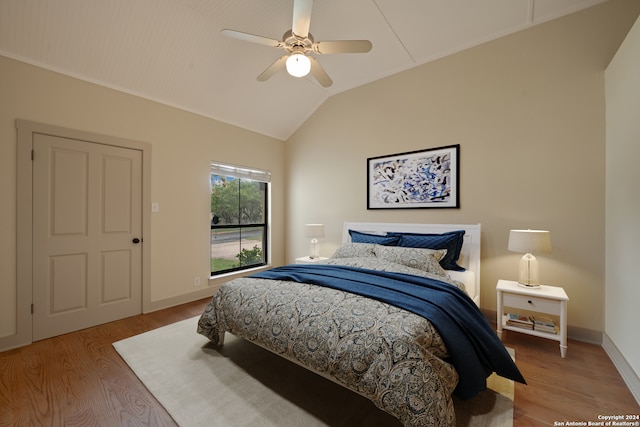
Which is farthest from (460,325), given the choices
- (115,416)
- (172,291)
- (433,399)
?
(172,291)

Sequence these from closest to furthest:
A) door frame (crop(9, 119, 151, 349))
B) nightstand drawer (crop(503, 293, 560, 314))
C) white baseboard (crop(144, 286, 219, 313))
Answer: nightstand drawer (crop(503, 293, 560, 314))
door frame (crop(9, 119, 151, 349))
white baseboard (crop(144, 286, 219, 313))

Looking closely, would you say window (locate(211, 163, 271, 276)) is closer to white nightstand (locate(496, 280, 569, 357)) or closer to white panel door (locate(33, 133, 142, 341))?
white panel door (locate(33, 133, 142, 341))

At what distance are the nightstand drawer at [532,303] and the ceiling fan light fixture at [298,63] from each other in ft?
9.15

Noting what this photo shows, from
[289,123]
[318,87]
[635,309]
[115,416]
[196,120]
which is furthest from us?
[289,123]

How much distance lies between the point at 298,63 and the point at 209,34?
4.49 feet

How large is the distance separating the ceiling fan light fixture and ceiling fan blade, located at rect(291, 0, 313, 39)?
0.15 m

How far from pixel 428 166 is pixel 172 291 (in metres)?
3.74

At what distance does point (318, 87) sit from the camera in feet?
13.9

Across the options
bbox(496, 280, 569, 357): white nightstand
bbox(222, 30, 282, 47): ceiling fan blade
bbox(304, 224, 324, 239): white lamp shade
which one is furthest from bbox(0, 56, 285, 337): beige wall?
bbox(496, 280, 569, 357): white nightstand

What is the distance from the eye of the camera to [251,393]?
1840 millimetres

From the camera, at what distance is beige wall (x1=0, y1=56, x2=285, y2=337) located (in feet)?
8.06

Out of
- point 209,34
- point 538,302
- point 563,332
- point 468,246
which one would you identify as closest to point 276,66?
point 209,34

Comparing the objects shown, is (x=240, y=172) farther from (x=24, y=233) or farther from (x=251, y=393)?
(x=251, y=393)

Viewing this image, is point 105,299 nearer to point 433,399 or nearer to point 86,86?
point 86,86
